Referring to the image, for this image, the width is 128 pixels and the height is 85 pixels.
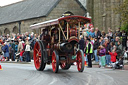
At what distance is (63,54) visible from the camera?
14.9 m

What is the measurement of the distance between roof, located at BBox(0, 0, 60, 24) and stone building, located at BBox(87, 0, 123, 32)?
7907mm

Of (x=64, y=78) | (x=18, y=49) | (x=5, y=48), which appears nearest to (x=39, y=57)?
(x=64, y=78)

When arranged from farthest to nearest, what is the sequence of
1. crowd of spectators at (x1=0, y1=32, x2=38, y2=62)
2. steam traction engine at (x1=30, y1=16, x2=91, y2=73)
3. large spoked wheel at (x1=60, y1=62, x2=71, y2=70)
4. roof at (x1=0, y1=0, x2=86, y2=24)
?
roof at (x1=0, y1=0, x2=86, y2=24)
crowd of spectators at (x1=0, y1=32, x2=38, y2=62)
large spoked wheel at (x1=60, y1=62, x2=71, y2=70)
steam traction engine at (x1=30, y1=16, x2=91, y2=73)

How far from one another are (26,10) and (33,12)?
408cm

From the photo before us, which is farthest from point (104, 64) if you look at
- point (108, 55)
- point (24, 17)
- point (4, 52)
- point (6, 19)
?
point (6, 19)

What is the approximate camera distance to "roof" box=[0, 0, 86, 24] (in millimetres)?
42981

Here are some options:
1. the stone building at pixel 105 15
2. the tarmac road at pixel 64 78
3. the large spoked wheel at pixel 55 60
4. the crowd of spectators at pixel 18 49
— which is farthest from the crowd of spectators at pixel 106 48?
the stone building at pixel 105 15

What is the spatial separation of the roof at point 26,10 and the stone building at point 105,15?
7.90 metres

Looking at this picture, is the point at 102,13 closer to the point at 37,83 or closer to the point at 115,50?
the point at 115,50

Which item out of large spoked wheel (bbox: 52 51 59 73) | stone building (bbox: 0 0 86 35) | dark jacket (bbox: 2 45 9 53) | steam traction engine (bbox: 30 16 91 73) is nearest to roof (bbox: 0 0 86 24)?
stone building (bbox: 0 0 86 35)

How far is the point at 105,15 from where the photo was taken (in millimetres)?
34406

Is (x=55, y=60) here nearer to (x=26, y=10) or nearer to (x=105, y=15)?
(x=105, y=15)

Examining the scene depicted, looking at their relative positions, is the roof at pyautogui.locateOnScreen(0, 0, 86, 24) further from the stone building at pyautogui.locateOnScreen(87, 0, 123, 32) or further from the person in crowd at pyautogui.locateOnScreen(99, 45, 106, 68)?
the person in crowd at pyautogui.locateOnScreen(99, 45, 106, 68)

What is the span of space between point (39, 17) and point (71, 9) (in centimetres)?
449
